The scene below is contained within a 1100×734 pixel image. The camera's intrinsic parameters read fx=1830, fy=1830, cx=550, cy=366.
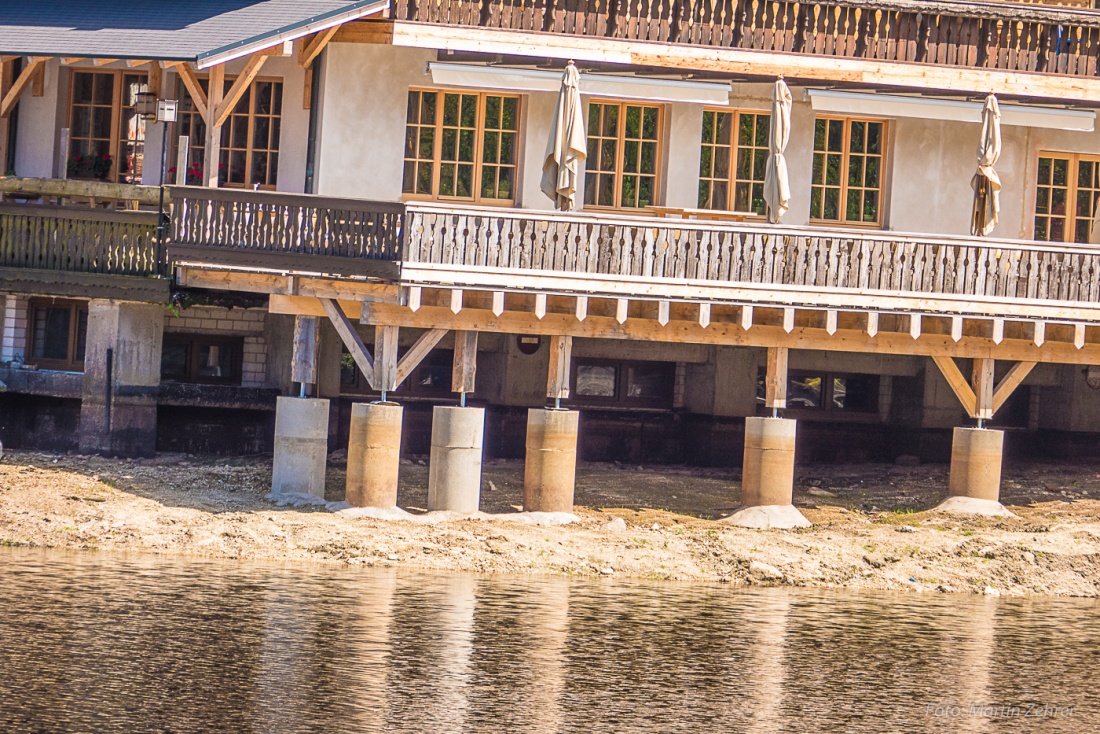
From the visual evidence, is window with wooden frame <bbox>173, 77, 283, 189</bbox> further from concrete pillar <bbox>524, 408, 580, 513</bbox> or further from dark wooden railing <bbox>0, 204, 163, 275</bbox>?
concrete pillar <bbox>524, 408, 580, 513</bbox>

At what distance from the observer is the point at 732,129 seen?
2803 cm

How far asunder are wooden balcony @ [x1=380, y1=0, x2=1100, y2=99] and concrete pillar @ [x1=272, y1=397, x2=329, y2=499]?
5.34 metres

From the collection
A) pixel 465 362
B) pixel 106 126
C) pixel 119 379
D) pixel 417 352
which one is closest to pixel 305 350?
pixel 417 352

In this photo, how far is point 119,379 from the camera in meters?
26.4

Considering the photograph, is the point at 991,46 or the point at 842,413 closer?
the point at 991,46

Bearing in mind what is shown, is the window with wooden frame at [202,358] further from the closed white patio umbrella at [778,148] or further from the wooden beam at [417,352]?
the closed white patio umbrella at [778,148]

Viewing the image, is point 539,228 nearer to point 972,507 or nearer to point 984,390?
point 984,390

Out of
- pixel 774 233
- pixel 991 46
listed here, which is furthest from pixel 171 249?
pixel 991 46

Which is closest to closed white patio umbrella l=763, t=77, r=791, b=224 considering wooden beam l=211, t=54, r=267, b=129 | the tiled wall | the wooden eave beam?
the wooden eave beam

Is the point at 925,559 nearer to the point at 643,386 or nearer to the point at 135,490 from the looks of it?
the point at 643,386

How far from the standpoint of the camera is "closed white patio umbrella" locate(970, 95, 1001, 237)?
1011 inches

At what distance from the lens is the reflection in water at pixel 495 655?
13.8 metres

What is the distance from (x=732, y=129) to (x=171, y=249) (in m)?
9.00

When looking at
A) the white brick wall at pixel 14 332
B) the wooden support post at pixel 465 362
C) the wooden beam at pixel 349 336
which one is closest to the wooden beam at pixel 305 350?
the wooden beam at pixel 349 336
